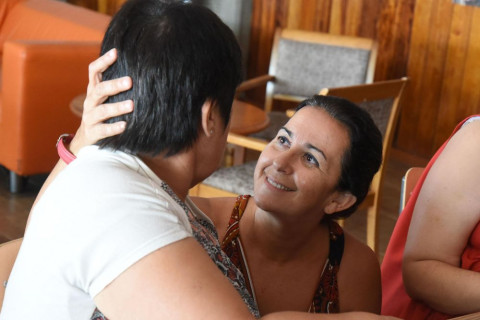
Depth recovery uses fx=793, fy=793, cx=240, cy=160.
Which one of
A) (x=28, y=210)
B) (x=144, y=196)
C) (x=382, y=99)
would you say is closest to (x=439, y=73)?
(x=382, y=99)

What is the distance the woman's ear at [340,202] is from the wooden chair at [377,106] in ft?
4.15

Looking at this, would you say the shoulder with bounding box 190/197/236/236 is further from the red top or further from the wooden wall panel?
the wooden wall panel

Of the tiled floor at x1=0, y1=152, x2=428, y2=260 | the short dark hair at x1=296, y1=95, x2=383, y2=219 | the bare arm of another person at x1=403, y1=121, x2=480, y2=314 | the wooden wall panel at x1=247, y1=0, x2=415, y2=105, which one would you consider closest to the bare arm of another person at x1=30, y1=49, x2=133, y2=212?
the short dark hair at x1=296, y1=95, x2=383, y2=219

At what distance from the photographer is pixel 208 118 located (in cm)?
113

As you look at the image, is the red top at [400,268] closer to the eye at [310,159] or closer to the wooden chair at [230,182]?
the eye at [310,159]

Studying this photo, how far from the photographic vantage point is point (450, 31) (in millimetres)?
4781

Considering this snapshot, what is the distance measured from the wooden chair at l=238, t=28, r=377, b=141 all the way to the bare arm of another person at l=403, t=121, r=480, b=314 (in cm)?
241

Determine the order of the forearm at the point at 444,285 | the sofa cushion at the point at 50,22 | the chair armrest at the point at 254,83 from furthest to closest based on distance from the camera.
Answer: the sofa cushion at the point at 50,22 < the chair armrest at the point at 254,83 < the forearm at the point at 444,285

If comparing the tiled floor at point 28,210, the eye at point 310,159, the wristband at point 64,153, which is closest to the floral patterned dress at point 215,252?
the wristband at point 64,153

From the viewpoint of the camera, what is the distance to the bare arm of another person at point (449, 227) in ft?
5.05

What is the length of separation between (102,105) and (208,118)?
0.52ft

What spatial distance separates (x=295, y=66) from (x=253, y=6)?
1854 millimetres

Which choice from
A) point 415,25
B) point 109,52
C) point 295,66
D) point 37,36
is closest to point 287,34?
point 295,66

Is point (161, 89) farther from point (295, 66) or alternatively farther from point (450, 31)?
point (450, 31)
